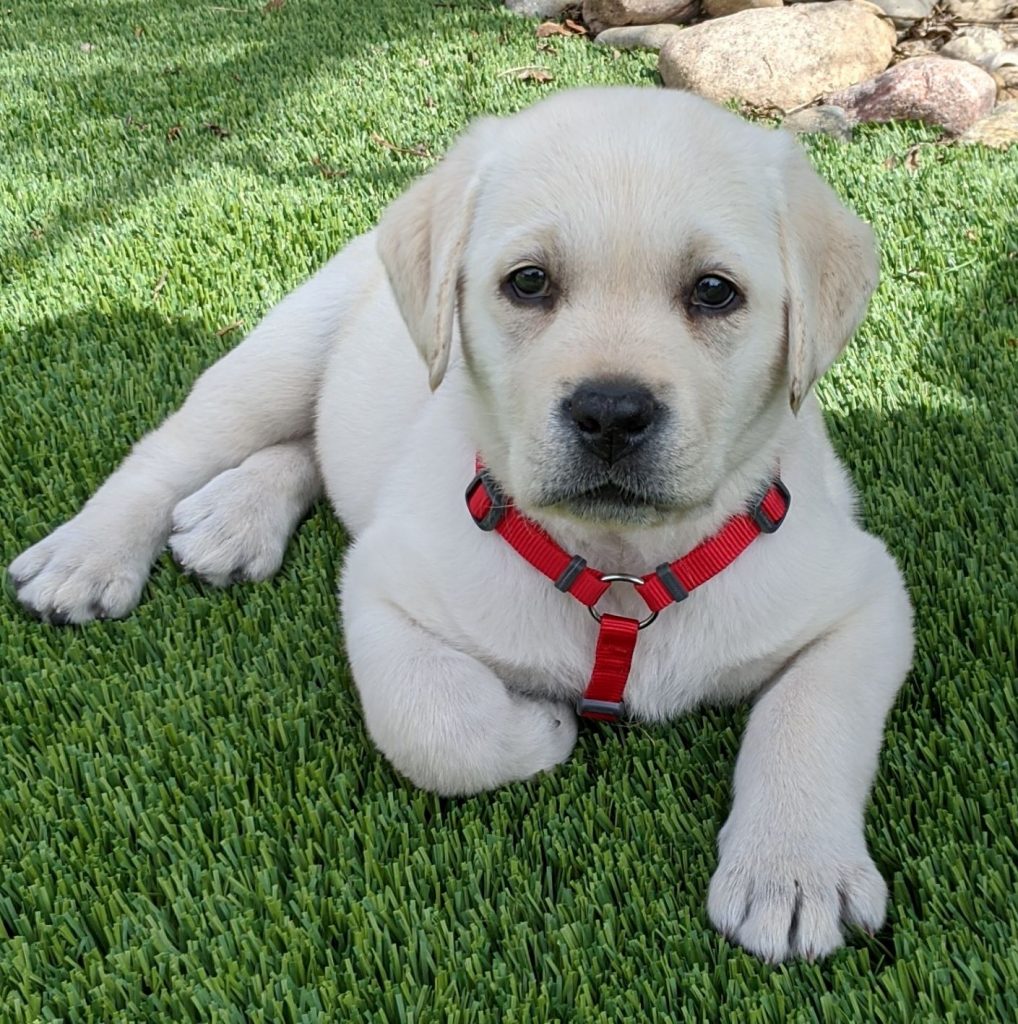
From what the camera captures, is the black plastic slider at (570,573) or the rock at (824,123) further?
the rock at (824,123)

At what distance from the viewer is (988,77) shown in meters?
6.79

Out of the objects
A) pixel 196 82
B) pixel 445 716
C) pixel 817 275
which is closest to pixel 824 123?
pixel 196 82

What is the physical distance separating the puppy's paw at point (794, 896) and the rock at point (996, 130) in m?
5.08

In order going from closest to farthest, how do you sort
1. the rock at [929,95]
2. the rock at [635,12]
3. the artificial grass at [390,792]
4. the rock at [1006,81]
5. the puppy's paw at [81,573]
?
the artificial grass at [390,792]
the puppy's paw at [81,573]
the rock at [929,95]
the rock at [1006,81]
the rock at [635,12]

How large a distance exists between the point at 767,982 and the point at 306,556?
182 centimetres

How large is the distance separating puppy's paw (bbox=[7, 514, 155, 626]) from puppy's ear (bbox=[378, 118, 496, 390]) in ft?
3.66

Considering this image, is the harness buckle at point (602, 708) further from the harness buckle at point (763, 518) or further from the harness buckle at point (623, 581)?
the harness buckle at point (763, 518)

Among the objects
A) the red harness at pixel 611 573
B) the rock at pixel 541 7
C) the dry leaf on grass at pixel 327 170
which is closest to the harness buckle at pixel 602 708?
the red harness at pixel 611 573

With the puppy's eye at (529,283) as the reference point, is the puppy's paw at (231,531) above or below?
below

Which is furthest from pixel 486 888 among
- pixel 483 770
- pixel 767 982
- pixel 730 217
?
pixel 730 217

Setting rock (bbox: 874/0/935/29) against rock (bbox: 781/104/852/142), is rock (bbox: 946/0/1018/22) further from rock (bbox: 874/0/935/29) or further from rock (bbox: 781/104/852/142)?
rock (bbox: 781/104/852/142)

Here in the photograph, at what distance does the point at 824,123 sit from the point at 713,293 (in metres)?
4.77

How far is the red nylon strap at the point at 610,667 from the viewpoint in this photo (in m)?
2.48

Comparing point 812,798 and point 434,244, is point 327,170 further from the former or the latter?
point 812,798
